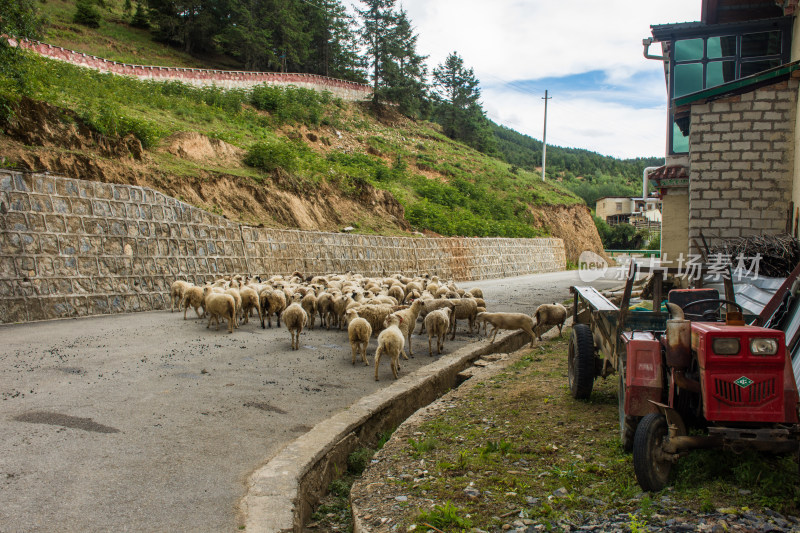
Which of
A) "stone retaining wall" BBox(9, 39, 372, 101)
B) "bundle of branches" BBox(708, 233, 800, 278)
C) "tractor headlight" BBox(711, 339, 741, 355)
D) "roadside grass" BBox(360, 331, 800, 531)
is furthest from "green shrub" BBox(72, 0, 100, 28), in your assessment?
"tractor headlight" BBox(711, 339, 741, 355)

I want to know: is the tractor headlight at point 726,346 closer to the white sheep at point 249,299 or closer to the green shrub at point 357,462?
the green shrub at point 357,462

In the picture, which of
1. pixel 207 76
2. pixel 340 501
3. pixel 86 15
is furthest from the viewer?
pixel 86 15

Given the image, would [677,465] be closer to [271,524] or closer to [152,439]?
[271,524]

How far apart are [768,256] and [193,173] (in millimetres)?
19175

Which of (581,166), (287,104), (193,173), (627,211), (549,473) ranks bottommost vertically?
(549,473)

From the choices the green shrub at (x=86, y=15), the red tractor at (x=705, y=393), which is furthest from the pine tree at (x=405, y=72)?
the red tractor at (x=705, y=393)

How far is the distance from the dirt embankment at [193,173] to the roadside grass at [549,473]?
1520cm

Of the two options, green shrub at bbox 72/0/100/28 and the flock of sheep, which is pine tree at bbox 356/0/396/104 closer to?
green shrub at bbox 72/0/100/28

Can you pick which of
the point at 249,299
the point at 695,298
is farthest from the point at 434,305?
the point at 695,298

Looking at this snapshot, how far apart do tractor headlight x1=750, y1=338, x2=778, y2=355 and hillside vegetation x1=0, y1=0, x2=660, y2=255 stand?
1760cm

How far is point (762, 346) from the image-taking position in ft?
11.5

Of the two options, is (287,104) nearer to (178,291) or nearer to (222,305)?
(178,291)

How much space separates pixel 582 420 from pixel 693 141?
9702 millimetres

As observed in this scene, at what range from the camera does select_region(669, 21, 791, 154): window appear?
15281 millimetres
